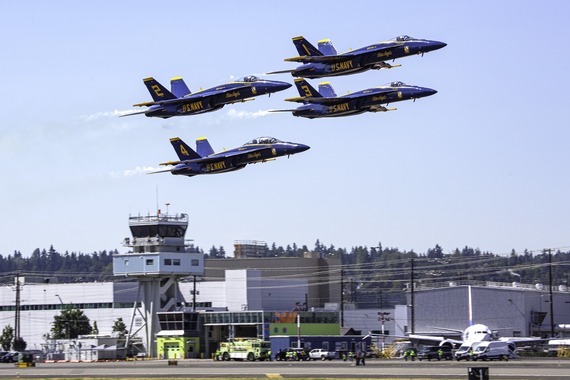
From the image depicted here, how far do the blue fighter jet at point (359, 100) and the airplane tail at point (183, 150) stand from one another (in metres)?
19.0

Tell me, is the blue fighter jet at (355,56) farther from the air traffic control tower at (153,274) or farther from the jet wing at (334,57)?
the air traffic control tower at (153,274)

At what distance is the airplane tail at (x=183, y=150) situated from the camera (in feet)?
458

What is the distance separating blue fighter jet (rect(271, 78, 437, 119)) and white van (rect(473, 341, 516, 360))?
98.2 ft

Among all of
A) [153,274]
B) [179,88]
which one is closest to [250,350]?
[179,88]

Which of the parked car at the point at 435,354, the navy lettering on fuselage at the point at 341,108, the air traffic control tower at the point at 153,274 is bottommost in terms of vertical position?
the parked car at the point at 435,354

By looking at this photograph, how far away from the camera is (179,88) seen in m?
130

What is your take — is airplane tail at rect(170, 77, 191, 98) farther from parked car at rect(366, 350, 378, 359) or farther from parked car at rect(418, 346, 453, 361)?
parked car at rect(366, 350, 378, 359)

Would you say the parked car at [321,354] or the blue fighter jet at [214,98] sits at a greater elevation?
the blue fighter jet at [214,98]

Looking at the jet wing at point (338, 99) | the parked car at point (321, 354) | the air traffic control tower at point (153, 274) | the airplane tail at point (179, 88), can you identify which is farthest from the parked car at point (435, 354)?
the air traffic control tower at point (153, 274)

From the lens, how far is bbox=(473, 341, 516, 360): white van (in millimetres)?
127062

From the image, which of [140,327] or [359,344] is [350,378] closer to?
[359,344]

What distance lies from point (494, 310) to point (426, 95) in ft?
266

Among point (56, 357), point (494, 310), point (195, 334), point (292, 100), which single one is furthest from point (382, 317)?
point (292, 100)

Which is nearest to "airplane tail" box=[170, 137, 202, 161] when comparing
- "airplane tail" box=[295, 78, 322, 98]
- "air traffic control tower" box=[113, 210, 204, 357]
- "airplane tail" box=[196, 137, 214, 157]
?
"airplane tail" box=[196, 137, 214, 157]
